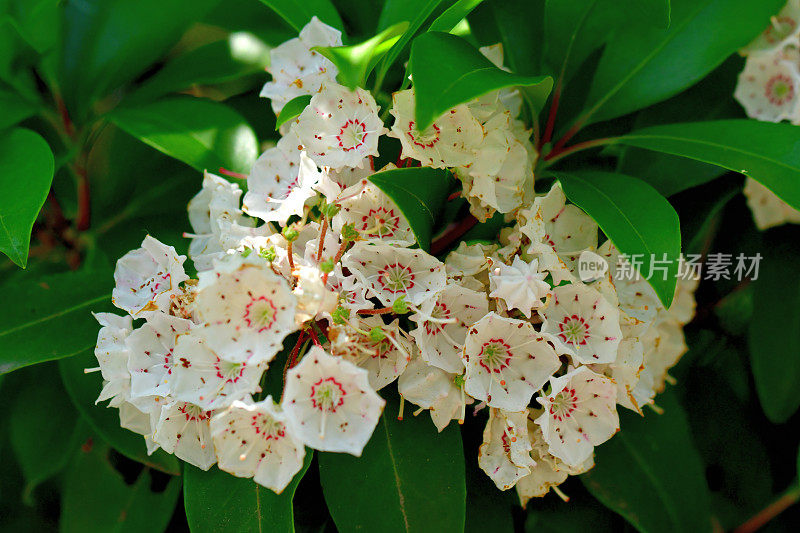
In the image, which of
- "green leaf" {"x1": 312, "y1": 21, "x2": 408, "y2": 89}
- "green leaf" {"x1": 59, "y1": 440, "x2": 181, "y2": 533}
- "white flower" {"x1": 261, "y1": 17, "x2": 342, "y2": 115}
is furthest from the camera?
"green leaf" {"x1": 59, "y1": 440, "x2": 181, "y2": 533}

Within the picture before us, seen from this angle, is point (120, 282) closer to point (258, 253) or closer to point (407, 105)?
point (258, 253)

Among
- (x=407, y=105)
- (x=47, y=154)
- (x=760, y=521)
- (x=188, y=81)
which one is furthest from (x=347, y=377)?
(x=760, y=521)

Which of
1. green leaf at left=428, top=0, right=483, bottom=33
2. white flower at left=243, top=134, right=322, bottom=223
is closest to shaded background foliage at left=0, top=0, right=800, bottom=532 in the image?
green leaf at left=428, top=0, right=483, bottom=33

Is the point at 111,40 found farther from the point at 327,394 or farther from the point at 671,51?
the point at 671,51

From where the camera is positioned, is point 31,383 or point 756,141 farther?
point 31,383

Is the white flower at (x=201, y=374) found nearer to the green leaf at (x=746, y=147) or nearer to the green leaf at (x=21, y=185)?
the green leaf at (x=21, y=185)

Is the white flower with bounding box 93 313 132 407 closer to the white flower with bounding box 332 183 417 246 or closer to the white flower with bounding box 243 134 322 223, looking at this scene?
the white flower with bounding box 243 134 322 223
